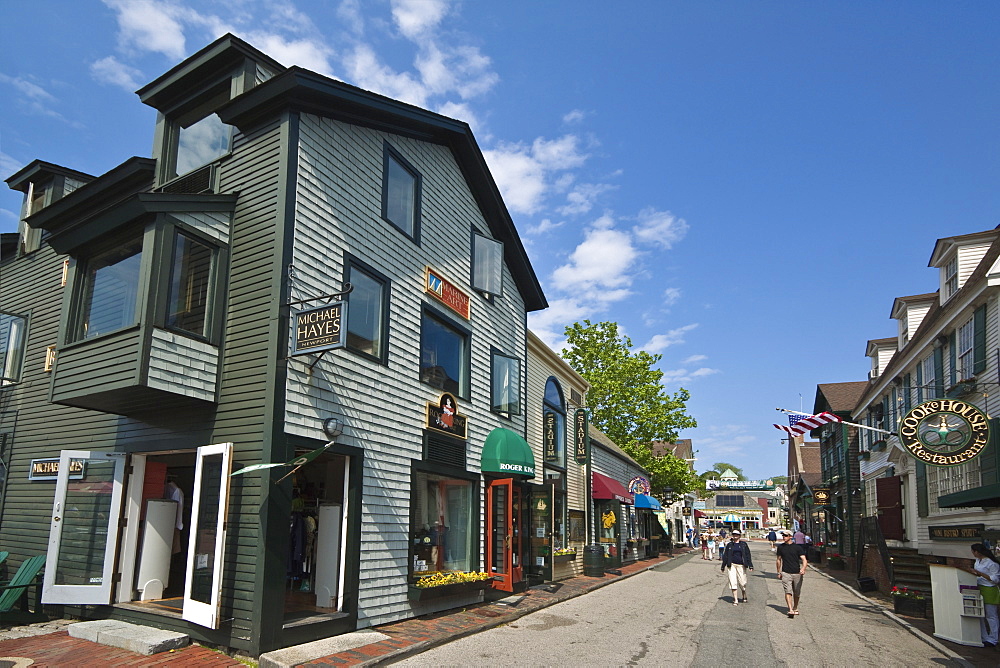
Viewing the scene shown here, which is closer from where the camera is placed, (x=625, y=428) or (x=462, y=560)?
(x=462, y=560)

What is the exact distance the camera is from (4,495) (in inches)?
528

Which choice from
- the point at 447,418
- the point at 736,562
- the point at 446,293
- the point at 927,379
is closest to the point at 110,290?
the point at 446,293

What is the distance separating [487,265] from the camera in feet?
55.1

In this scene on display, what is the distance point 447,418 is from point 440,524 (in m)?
2.07

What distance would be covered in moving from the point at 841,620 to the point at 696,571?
1521 cm

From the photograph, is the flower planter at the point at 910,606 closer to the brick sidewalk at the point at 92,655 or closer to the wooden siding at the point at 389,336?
the wooden siding at the point at 389,336

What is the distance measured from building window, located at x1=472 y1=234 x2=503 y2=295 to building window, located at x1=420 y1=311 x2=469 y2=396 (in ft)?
5.15

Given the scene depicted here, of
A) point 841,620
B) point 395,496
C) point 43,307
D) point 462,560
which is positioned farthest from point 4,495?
point 841,620

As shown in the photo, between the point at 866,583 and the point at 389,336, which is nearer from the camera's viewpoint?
the point at 389,336

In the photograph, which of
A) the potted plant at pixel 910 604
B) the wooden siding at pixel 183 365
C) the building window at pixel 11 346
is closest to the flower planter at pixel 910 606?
the potted plant at pixel 910 604

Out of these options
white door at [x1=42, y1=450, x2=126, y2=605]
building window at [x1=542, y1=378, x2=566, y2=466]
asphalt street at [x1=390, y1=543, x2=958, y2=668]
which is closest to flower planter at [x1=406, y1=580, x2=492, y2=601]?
asphalt street at [x1=390, y1=543, x2=958, y2=668]

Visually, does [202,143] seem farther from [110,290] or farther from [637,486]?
[637,486]

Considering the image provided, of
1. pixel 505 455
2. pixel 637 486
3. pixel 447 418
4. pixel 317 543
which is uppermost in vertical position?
pixel 447 418

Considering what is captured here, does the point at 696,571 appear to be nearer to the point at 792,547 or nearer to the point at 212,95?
the point at 792,547
